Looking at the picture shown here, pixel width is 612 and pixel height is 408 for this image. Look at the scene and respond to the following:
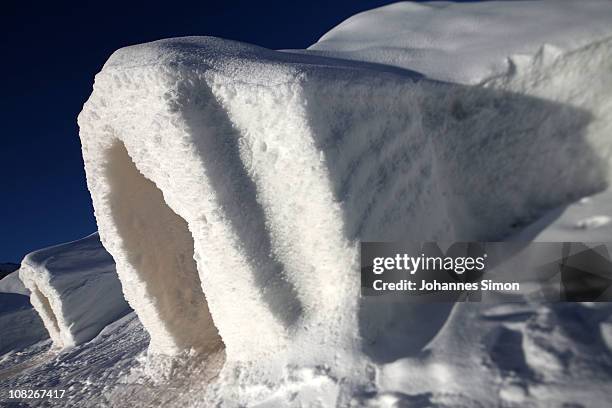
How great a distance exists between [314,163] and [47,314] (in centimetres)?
885

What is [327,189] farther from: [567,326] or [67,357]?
[67,357]

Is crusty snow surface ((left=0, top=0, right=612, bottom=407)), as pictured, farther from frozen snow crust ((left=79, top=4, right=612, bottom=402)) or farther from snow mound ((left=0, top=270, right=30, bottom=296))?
snow mound ((left=0, top=270, right=30, bottom=296))

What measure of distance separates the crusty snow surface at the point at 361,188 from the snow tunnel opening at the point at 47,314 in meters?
5.54

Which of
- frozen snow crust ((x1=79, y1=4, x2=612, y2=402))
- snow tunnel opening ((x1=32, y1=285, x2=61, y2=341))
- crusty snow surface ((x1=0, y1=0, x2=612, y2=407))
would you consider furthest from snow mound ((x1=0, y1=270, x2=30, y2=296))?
frozen snow crust ((x1=79, y1=4, x2=612, y2=402))

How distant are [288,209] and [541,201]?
2.26 meters

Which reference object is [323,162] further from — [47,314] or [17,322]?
[17,322]

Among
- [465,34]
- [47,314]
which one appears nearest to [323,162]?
[465,34]

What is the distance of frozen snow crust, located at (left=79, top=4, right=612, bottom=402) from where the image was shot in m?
2.33

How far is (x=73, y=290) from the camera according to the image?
7.73 meters

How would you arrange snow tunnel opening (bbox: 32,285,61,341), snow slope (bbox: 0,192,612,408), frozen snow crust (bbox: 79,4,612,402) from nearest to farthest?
1. snow slope (bbox: 0,192,612,408)
2. frozen snow crust (bbox: 79,4,612,402)
3. snow tunnel opening (bbox: 32,285,61,341)

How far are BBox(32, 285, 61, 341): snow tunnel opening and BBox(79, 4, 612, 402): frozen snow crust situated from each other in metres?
6.55

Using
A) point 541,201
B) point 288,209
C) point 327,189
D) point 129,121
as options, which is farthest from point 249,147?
point 541,201

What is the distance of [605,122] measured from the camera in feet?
10.1

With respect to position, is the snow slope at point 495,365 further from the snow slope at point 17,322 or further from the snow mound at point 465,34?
the snow slope at point 17,322
